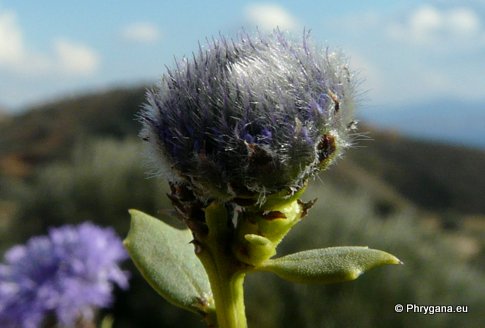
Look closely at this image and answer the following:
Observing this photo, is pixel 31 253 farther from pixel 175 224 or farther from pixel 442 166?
pixel 442 166

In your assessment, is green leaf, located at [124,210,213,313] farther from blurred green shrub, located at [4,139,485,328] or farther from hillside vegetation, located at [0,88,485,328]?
blurred green shrub, located at [4,139,485,328]

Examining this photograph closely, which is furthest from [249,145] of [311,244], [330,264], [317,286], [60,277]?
[311,244]

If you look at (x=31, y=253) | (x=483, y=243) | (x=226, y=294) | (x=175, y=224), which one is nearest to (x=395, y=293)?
(x=175, y=224)

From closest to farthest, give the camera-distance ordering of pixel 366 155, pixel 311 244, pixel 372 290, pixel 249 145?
pixel 249 145 < pixel 372 290 < pixel 311 244 < pixel 366 155

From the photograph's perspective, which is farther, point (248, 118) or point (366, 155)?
point (366, 155)

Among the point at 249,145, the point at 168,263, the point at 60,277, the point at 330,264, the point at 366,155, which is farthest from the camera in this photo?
the point at 366,155

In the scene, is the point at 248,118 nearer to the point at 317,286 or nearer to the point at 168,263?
the point at 168,263

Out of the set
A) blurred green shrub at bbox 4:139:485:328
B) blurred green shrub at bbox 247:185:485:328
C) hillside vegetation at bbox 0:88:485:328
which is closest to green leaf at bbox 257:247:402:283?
hillside vegetation at bbox 0:88:485:328

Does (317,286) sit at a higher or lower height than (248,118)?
higher
